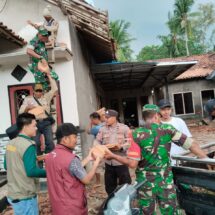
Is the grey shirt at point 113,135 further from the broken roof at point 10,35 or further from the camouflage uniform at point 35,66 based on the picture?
the broken roof at point 10,35

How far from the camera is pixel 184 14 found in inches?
1549

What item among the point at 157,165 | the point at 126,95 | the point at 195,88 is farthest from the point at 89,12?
the point at 195,88

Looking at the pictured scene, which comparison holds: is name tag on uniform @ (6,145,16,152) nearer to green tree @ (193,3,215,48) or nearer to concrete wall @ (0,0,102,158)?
concrete wall @ (0,0,102,158)

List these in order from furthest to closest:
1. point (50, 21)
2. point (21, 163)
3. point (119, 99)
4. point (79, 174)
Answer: point (119, 99)
point (50, 21)
point (21, 163)
point (79, 174)

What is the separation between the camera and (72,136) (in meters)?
2.80

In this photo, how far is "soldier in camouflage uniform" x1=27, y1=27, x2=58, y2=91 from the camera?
5183 millimetres

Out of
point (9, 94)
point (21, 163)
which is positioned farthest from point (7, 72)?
point (21, 163)

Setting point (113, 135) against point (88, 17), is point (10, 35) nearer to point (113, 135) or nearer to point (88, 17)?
point (88, 17)

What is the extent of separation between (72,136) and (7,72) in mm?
5487

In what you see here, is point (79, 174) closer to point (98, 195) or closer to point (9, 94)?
point (98, 195)

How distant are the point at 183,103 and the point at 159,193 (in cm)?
2036

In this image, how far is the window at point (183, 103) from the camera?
22.7m

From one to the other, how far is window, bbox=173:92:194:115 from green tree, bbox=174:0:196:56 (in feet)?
59.5

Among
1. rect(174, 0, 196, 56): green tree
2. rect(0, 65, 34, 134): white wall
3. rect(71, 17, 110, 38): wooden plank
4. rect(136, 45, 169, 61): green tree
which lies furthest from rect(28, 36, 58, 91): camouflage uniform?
rect(136, 45, 169, 61): green tree
